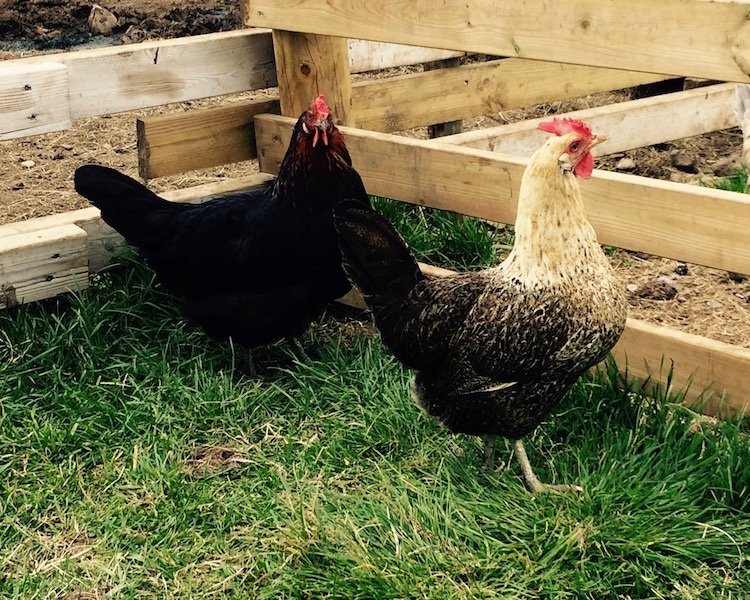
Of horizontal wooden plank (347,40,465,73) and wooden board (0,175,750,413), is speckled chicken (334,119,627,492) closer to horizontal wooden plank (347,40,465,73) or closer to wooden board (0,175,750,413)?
wooden board (0,175,750,413)

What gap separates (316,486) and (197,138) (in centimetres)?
189

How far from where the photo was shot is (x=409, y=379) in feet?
11.2

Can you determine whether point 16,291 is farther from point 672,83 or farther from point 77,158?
point 672,83

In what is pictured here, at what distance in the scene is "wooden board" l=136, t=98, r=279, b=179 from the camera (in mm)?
4023

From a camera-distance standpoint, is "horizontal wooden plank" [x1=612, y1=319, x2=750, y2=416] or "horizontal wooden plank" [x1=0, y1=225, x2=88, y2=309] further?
"horizontal wooden plank" [x1=0, y1=225, x2=88, y2=309]

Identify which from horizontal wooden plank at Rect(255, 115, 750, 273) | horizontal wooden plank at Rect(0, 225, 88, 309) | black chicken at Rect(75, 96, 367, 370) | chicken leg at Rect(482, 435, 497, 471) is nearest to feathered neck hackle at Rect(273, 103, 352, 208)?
black chicken at Rect(75, 96, 367, 370)

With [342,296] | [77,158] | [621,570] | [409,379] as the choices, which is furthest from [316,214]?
[77,158]

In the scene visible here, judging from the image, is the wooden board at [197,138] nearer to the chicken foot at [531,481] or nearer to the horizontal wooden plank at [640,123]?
the horizontal wooden plank at [640,123]

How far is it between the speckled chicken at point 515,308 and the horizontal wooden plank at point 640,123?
162 centimetres

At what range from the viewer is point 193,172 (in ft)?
18.7

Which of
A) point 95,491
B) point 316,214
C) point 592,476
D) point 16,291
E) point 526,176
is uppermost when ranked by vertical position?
point 526,176

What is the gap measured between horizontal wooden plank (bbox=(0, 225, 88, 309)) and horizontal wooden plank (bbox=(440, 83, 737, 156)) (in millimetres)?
1839

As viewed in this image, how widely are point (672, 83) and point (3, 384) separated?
4715mm

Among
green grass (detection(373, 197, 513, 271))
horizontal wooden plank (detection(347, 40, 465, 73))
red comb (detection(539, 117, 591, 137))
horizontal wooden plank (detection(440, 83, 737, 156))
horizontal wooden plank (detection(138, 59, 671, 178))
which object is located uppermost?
red comb (detection(539, 117, 591, 137))
